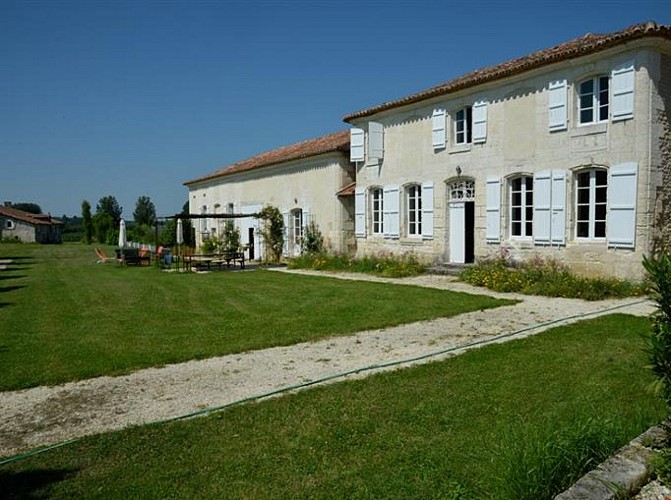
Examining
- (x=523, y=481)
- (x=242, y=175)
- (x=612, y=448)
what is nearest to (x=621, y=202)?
(x=612, y=448)

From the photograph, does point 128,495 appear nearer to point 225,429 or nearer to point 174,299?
point 225,429

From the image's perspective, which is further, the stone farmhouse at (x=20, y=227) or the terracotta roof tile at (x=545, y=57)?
the stone farmhouse at (x=20, y=227)

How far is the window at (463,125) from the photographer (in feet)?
46.6

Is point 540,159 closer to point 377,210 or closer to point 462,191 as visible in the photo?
point 462,191

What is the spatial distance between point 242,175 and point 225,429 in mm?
21576

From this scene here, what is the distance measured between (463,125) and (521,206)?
10.2 ft

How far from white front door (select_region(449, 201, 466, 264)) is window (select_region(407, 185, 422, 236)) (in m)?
1.45

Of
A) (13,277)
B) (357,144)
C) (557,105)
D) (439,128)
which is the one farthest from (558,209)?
(13,277)

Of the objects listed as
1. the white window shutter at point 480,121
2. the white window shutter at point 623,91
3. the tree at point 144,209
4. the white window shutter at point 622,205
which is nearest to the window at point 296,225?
the white window shutter at point 480,121

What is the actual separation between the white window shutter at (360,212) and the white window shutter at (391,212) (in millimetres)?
1035

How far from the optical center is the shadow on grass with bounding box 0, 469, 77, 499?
9.91 feet

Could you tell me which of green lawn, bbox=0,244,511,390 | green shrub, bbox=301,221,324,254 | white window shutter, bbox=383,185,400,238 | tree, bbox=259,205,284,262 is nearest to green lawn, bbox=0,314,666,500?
green lawn, bbox=0,244,511,390

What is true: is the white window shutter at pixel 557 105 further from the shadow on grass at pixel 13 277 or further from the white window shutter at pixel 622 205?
the shadow on grass at pixel 13 277

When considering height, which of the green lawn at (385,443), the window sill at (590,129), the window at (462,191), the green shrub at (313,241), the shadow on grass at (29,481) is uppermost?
the window sill at (590,129)
